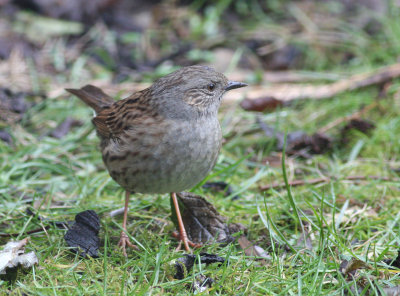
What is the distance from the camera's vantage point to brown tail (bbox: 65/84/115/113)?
4.70 metres

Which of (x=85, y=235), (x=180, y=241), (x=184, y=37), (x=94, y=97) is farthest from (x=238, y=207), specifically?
(x=184, y=37)

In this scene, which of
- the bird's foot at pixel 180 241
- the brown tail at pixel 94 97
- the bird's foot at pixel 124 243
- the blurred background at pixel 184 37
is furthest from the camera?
the blurred background at pixel 184 37

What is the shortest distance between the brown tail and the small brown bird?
53 centimetres

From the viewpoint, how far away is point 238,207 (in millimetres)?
4203

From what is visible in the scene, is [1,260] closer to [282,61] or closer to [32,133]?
[32,133]

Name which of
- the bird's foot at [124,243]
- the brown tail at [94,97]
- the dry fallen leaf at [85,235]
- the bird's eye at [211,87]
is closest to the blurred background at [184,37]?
the brown tail at [94,97]

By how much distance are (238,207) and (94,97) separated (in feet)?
5.45

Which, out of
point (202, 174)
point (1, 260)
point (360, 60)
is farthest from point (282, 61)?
point (1, 260)

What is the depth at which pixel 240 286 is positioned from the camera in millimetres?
3207

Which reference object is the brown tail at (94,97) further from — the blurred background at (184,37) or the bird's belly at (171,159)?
the blurred background at (184,37)

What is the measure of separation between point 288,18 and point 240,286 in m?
6.22

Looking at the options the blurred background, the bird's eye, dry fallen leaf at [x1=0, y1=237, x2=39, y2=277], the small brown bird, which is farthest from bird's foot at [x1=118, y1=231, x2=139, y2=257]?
the blurred background

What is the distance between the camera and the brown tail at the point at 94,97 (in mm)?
4695

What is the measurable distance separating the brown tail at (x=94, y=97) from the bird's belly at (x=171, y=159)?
3.42 ft
